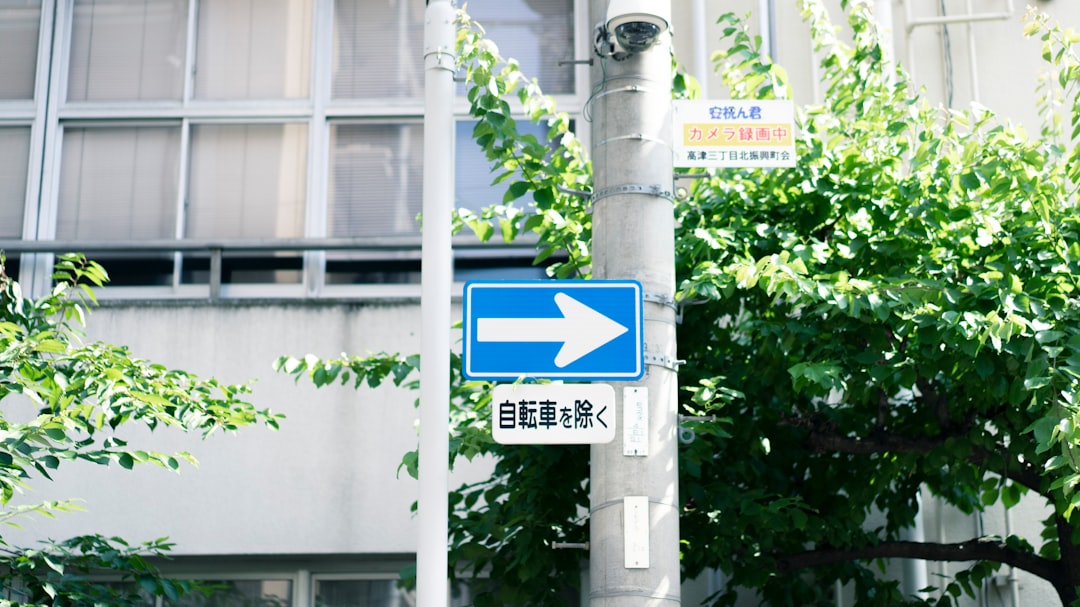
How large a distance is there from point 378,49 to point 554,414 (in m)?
6.63

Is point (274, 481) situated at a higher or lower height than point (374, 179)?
lower

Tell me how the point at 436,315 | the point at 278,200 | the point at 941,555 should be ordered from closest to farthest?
the point at 436,315
the point at 941,555
the point at 278,200

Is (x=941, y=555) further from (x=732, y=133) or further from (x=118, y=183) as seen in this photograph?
(x=118, y=183)

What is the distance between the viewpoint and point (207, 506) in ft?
30.9

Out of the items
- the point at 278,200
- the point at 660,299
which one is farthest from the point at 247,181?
the point at 660,299

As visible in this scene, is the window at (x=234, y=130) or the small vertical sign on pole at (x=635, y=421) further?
the window at (x=234, y=130)

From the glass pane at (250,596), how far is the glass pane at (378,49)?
398 centimetres

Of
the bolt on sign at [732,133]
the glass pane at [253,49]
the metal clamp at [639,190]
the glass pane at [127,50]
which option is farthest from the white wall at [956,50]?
the metal clamp at [639,190]

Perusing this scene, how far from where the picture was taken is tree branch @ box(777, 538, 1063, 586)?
746 cm

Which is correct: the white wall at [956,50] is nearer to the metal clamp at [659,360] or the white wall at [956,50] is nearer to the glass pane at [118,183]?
the glass pane at [118,183]

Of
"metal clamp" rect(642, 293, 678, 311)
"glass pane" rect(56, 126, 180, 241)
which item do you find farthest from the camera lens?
"glass pane" rect(56, 126, 180, 241)

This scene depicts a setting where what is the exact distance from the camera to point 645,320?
5.09 metres

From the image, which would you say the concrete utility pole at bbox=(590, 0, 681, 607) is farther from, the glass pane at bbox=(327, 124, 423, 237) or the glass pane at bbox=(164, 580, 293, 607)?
the glass pane at bbox=(164, 580, 293, 607)

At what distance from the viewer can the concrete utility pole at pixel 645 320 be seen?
4832 millimetres
